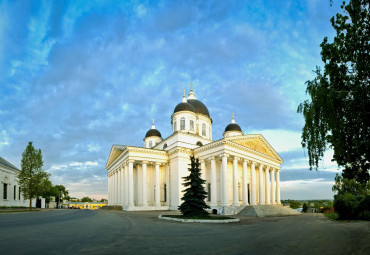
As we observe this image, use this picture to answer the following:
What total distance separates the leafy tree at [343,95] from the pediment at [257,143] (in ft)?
80.2

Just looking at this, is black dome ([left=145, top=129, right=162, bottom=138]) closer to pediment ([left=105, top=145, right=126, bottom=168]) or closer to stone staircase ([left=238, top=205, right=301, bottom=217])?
pediment ([left=105, top=145, right=126, bottom=168])

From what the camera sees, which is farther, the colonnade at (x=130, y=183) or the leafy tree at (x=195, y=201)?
the colonnade at (x=130, y=183)

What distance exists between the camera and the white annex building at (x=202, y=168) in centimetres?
3612

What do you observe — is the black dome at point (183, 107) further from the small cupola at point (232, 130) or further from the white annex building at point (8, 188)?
the white annex building at point (8, 188)

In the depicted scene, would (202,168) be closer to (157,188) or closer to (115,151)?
(157,188)

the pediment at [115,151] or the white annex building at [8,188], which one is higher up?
the pediment at [115,151]

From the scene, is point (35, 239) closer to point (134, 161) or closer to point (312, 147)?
point (312, 147)

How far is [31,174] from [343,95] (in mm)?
41236

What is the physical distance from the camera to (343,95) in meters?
10.0

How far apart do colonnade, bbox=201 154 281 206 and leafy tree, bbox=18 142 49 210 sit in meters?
23.4

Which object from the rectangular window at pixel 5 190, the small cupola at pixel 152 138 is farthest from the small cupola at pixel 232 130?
the rectangular window at pixel 5 190

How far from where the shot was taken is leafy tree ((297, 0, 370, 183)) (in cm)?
987

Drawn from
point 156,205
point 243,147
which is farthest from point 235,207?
point 156,205

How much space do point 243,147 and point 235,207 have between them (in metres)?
8.50
